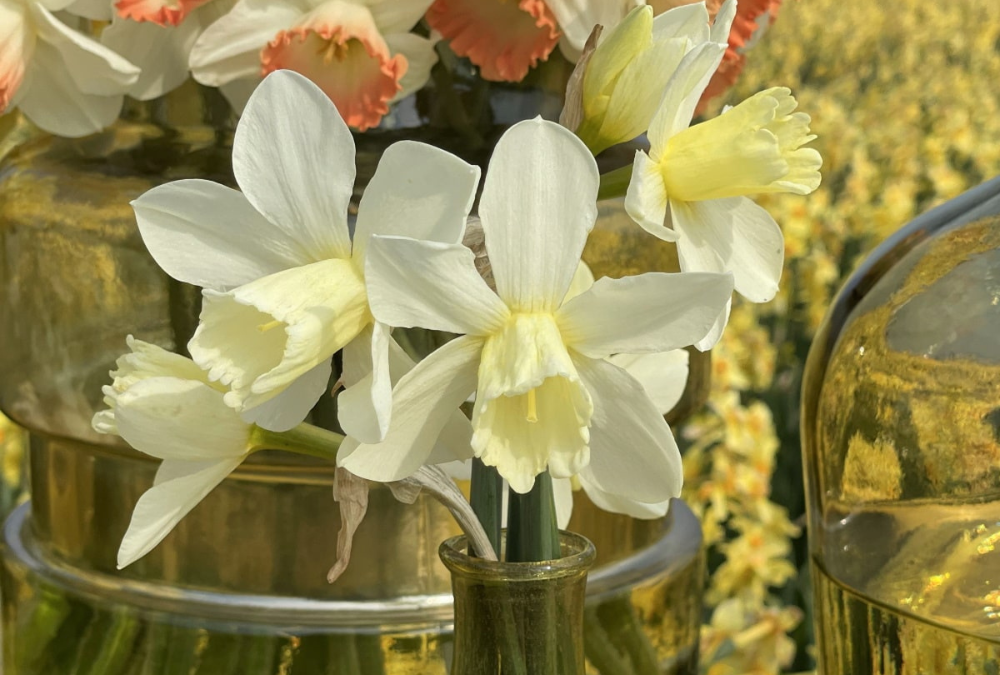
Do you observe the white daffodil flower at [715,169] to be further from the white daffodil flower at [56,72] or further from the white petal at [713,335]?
the white daffodil flower at [56,72]

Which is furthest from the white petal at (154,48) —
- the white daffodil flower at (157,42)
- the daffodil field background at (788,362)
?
the daffodil field background at (788,362)

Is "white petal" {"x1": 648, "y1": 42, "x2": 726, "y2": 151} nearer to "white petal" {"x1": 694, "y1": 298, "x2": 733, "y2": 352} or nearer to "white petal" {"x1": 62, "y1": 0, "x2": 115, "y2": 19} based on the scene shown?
"white petal" {"x1": 694, "y1": 298, "x2": 733, "y2": 352}

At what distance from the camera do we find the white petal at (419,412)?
0.32 m

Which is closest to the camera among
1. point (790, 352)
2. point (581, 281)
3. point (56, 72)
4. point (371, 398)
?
point (371, 398)

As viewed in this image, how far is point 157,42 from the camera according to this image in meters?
0.49

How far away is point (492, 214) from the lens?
31 centimetres

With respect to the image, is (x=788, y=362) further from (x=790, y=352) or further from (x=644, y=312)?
(x=644, y=312)

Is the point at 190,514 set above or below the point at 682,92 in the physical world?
below

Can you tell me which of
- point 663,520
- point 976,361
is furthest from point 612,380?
point 663,520

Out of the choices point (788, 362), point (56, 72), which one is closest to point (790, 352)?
point (788, 362)

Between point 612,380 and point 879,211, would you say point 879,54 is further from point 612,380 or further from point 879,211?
point 612,380

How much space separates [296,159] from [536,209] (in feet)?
0.23

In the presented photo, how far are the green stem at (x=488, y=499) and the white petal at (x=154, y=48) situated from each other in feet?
0.75

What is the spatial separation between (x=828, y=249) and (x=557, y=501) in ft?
3.74
